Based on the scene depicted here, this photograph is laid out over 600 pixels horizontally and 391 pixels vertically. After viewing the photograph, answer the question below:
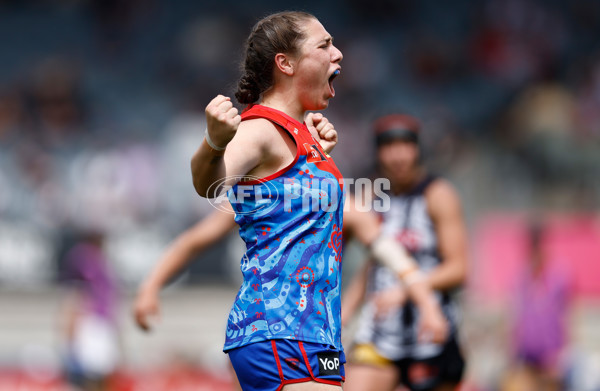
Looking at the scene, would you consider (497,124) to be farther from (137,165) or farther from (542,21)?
(137,165)

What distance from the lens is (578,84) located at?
15.6 m

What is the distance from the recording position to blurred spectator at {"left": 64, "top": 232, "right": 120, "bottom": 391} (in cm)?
862

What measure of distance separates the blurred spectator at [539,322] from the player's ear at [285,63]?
5590 millimetres

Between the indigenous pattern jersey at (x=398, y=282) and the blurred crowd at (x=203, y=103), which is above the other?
the blurred crowd at (x=203, y=103)

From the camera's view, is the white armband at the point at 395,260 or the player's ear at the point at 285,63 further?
the white armband at the point at 395,260

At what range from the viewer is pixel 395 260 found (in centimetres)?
483

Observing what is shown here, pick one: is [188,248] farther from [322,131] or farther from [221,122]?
[221,122]

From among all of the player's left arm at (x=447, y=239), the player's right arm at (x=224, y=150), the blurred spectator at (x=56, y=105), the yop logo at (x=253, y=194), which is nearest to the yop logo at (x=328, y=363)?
the yop logo at (x=253, y=194)

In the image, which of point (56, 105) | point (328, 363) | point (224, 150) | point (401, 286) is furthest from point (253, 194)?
point (56, 105)

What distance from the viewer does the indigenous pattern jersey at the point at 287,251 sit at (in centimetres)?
332

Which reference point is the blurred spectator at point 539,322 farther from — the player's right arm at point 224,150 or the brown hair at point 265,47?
the player's right arm at point 224,150

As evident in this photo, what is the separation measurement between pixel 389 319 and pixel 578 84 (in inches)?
438

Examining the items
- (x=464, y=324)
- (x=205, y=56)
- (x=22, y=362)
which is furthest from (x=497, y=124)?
(x=22, y=362)

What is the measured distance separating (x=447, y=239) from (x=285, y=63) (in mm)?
2438
